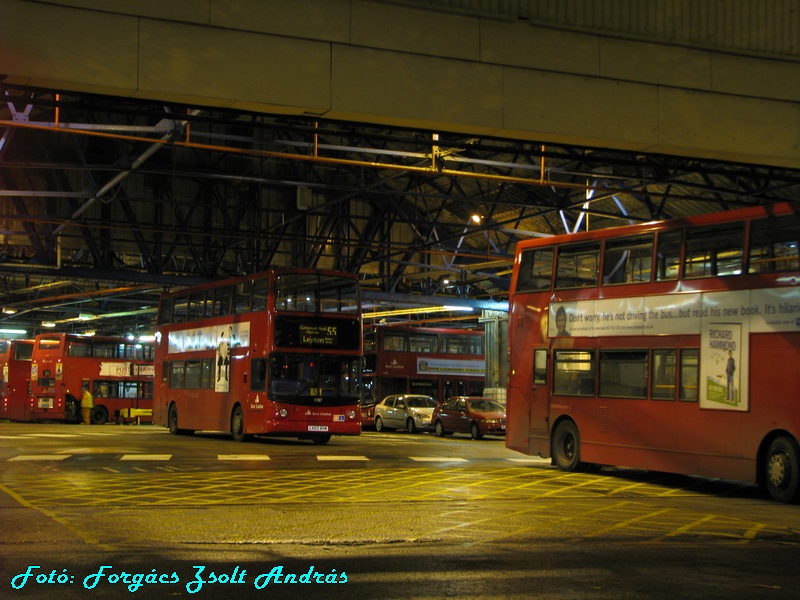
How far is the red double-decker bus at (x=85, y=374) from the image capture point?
43.0 m

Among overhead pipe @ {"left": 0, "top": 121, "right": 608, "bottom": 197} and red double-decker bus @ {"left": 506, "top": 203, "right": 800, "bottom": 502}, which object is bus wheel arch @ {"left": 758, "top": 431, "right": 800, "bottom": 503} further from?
overhead pipe @ {"left": 0, "top": 121, "right": 608, "bottom": 197}

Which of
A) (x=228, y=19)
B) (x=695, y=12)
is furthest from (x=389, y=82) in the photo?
(x=695, y=12)

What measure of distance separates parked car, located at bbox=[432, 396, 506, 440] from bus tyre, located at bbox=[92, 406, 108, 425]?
17.9 meters

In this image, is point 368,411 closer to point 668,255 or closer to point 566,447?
point 566,447

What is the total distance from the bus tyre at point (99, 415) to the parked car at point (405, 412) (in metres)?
13.2

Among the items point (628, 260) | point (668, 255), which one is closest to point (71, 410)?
point (628, 260)

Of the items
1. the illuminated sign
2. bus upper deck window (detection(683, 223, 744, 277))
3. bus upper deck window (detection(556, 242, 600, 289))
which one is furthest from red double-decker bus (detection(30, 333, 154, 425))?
bus upper deck window (detection(683, 223, 744, 277))

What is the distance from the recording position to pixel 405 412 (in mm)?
37812

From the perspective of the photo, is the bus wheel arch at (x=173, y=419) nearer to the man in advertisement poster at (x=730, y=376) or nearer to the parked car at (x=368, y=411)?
the parked car at (x=368, y=411)

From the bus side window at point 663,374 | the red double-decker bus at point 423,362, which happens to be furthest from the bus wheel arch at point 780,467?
the red double-decker bus at point 423,362

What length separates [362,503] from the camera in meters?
12.4

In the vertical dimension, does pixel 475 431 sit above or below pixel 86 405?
above

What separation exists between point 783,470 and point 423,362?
27.9 metres

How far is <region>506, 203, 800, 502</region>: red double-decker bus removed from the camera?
553 inches
